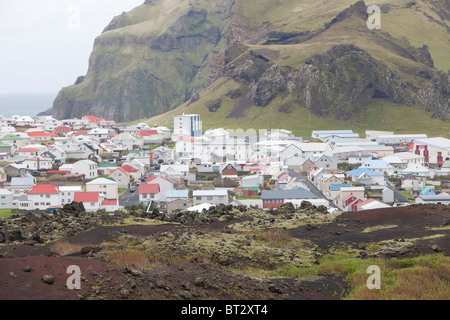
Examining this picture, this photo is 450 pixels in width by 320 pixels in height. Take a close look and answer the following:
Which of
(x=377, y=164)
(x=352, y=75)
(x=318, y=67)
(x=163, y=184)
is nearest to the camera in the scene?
(x=163, y=184)

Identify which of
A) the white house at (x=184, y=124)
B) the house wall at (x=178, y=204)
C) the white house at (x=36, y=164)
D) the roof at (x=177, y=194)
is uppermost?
the white house at (x=184, y=124)

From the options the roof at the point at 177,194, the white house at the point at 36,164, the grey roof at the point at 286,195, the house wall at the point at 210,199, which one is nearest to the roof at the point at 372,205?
the grey roof at the point at 286,195

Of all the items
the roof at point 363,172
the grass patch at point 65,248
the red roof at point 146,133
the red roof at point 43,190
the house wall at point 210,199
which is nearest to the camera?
the grass patch at point 65,248

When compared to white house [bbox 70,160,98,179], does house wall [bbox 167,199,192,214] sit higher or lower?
lower

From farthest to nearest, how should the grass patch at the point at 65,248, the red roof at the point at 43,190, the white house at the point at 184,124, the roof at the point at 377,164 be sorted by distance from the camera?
the white house at the point at 184,124, the roof at the point at 377,164, the red roof at the point at 43,190, the grass patch at the point at 65,248

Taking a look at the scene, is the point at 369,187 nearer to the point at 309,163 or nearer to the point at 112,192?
the point at 309,163

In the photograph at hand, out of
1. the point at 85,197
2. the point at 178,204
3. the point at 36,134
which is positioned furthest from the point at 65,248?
the point at 36,134

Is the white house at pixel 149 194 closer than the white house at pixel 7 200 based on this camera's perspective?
No

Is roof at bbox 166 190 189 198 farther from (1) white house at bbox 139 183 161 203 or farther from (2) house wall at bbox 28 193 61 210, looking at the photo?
(2) house wall at bbox 28 193 61 210

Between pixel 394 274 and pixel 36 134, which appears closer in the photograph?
pixel 394 274

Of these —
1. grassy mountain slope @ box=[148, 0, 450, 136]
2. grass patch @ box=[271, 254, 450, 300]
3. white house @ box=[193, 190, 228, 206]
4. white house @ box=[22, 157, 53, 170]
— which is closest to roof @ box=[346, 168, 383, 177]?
white house @ box=[193, 190, 228, 206]

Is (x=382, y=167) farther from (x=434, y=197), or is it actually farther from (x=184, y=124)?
(x=184, y=124)

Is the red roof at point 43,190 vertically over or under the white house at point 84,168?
under

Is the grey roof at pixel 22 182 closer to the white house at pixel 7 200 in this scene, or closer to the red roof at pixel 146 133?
the white house at pixel 7 200
